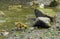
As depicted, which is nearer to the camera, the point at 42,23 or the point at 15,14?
the point at 42,23

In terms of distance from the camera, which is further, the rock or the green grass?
the green grass

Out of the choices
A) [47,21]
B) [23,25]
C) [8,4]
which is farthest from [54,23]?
[8,4]

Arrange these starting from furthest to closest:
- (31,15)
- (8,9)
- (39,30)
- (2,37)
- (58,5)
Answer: (58,5)
(8,9)
(31,15)
(39,30)
(2,37)

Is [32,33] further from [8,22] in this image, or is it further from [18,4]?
[18,4]

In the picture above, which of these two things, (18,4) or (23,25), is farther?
(18,4)

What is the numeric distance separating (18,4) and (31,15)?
3945 millimetres

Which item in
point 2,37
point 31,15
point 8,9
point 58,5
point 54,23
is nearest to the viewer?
point 2,37

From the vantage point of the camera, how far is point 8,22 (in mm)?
16781

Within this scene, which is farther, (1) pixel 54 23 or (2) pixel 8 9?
(2) pixel 8 9

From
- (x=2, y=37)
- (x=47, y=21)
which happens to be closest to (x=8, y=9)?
(x=47, y=21)

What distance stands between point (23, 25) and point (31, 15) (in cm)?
347

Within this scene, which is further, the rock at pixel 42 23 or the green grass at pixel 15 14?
the green grass at pixel 15 14

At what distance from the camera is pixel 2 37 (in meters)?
13.9

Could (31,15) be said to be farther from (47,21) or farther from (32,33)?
(32,33)
